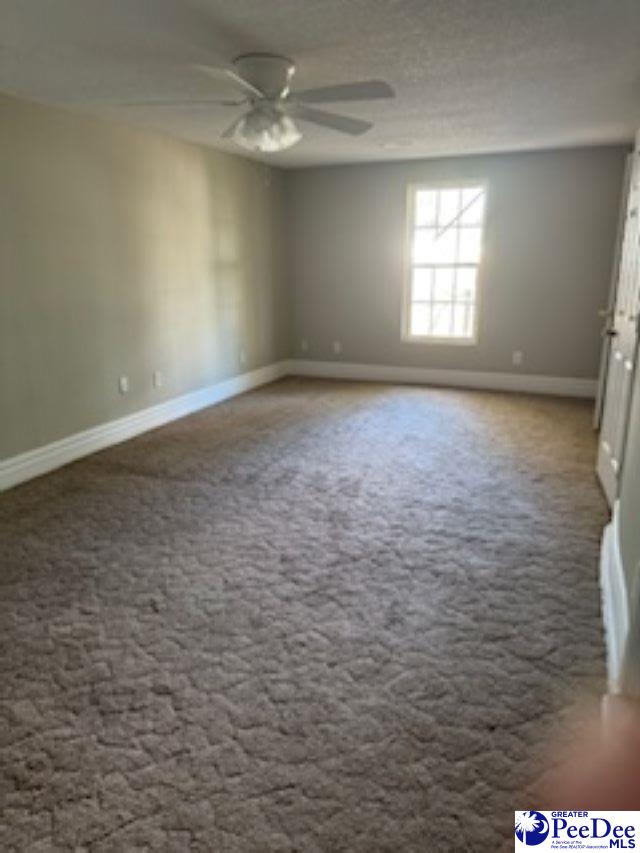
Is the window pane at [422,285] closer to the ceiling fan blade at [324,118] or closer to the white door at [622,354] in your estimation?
the white door at [622,354]

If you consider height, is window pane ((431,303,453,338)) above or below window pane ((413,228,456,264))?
below

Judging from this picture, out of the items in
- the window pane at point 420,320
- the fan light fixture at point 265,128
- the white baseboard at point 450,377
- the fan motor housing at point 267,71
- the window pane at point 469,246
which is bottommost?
the white baseboard at point 450,377

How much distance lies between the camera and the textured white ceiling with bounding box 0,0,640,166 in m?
2.29

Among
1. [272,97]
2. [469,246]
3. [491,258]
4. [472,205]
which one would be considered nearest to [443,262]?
[469,246]

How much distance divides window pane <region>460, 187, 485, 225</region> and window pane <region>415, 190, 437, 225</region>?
0.33 metres

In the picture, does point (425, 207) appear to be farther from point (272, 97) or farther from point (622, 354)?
point (272, 97)

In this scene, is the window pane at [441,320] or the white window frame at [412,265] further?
the window pane at [441,320]

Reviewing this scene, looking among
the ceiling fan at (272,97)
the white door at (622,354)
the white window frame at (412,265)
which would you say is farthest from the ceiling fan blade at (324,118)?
the white window frame at (412,265)

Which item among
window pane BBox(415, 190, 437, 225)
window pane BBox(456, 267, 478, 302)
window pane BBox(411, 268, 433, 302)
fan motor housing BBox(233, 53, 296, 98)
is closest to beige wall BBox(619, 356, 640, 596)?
fan motor housing BBox(233, 53, 296, 98)

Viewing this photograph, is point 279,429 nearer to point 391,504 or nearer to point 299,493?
point 299,493

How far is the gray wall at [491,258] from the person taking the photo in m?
5.76

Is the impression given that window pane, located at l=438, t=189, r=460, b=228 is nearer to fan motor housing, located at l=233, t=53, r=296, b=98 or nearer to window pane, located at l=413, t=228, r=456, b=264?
window pane, located at l=413, t=228, r=456, b=264

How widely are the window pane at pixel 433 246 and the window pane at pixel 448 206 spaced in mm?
113

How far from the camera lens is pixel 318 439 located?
4688mm
